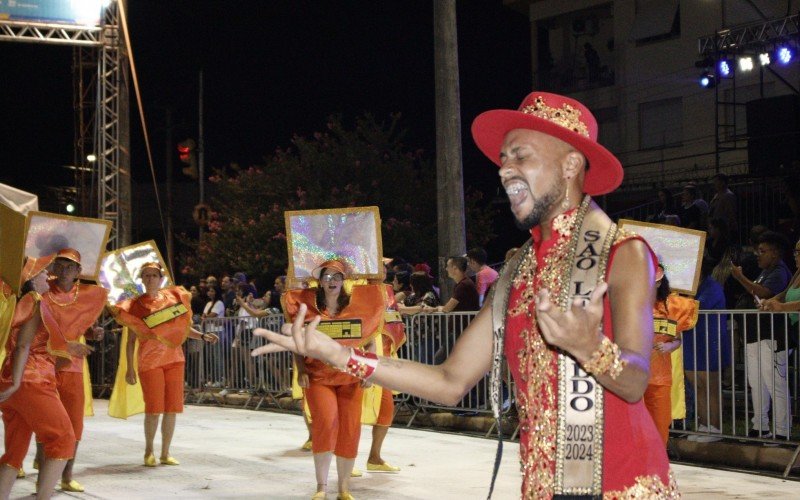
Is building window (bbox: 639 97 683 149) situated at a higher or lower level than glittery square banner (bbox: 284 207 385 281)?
higher

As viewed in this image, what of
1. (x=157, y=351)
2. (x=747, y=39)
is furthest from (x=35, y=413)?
(x=747, y=39)

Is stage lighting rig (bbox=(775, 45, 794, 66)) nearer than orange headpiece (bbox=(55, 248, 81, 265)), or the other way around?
orange headpiece (bbox=(55, 248, 81, 265))

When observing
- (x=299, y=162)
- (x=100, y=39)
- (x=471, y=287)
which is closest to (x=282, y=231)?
(x=299, y=162)

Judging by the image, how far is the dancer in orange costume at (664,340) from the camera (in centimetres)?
920

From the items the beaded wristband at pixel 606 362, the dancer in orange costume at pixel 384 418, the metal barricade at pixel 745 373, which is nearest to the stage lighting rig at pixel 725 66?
the metal barricade at pixel 745 373

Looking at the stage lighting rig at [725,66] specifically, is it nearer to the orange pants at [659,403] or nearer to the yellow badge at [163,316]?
the orange pants at [659,403]

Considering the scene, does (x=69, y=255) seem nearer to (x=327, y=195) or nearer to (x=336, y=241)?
(x=336, y=241)

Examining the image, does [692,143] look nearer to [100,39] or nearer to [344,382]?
[100,39]

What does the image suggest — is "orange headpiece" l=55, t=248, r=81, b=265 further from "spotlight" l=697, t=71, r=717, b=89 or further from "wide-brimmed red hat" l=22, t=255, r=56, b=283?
"spotlight" l=697, t=71, r=717, b=89

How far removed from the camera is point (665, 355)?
374 inches

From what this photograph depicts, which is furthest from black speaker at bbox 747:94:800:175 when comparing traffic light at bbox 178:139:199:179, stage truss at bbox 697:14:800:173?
traffic light at bbox 178:139:199:179

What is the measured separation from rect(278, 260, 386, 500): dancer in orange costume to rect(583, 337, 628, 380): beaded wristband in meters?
6.00

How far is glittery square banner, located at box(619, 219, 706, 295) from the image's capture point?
9742 millimetres

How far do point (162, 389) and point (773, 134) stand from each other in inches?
548
